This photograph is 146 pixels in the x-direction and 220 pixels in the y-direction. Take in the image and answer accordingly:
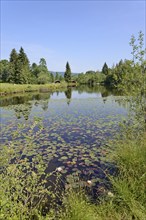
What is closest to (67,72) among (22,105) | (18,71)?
(18,71)

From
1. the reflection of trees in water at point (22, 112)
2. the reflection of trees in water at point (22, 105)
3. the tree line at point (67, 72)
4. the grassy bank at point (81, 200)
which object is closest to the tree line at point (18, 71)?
the tree line at point (67, 72)

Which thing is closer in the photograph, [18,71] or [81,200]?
[81,200]

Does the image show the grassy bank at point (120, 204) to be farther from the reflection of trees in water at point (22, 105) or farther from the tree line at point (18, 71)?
the tree line at point (18, 71)

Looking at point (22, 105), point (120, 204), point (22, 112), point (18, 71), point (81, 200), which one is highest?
point (18, 71)

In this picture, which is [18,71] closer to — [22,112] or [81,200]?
[22,112]

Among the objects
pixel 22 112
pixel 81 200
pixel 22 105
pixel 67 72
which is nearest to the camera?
pixel 81 200

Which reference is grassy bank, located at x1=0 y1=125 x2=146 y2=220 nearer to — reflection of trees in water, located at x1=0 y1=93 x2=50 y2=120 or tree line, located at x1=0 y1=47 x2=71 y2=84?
reflection of trees in water, located at x1=0 y1=93 x2=50 y2=120

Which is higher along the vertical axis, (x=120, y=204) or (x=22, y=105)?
(x=22, y=105)

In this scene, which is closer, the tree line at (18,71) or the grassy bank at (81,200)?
the grassy bank at (81,200)

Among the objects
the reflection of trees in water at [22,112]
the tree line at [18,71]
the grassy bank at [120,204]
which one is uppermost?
the tree line at [18,71]

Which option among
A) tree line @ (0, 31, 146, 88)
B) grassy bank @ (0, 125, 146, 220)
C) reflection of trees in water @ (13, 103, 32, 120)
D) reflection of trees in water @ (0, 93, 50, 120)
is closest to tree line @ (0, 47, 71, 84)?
tree line @ (0, 31, 146, 88)

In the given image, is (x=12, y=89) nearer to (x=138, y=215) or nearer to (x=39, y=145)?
(x=39, y=145)

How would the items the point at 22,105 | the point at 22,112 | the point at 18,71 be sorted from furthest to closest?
1. the point at 18,71
2. the point at 22,105
3. the point at 22,112

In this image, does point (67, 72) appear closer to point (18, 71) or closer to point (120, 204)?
point (18, 71)
